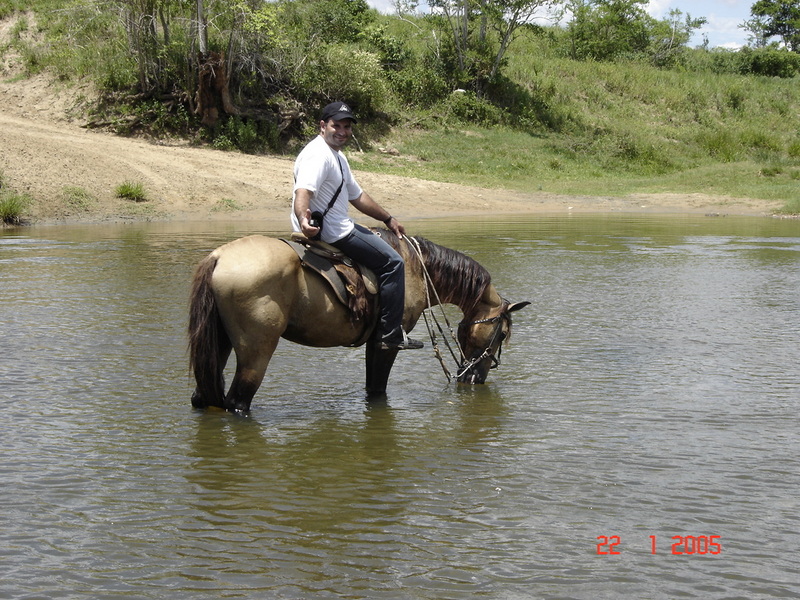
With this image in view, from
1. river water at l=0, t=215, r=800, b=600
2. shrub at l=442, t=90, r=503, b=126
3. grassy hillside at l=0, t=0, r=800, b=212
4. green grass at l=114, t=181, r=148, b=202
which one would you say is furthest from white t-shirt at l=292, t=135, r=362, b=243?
shrub at l=442, t=90, r=503, b=126

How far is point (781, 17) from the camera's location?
201 ft

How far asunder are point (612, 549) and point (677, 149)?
31.0 m

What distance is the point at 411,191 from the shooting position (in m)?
23.4

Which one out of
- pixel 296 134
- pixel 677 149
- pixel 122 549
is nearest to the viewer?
pixel 122 549

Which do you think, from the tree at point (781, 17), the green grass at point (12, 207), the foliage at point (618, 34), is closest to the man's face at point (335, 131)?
the green grass at point (12, 207)

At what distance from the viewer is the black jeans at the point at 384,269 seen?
239 inches

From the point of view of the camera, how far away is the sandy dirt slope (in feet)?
65.3

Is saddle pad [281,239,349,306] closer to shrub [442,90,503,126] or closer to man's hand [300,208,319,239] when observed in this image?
man's hand [300,208,319,239]

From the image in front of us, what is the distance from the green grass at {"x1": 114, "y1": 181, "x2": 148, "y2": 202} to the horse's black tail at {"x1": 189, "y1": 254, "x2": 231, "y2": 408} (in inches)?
604

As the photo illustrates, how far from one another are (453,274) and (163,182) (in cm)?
1592

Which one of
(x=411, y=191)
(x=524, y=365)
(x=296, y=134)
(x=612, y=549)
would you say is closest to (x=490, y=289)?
(x=524, y=365)

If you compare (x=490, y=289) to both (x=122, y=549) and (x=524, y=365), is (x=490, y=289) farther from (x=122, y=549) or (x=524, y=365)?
(x=122, y=549)
